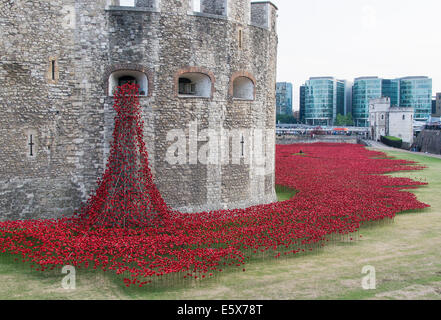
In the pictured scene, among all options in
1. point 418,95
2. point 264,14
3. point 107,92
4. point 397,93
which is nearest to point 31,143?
point 107,92

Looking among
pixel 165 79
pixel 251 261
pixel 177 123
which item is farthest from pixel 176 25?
pixel 251 261

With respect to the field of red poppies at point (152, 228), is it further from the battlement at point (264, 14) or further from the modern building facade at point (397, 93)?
the modern building facade at point (397, 93)

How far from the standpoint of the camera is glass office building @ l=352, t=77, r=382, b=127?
15239 cm

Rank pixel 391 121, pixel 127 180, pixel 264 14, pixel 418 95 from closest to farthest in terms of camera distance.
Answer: pixel 127 180 → pixel 264 14 → pixel 391 121 → pixel 418 95

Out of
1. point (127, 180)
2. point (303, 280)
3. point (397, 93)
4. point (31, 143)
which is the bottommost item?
point (303, 280)

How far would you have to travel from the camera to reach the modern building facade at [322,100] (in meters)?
159

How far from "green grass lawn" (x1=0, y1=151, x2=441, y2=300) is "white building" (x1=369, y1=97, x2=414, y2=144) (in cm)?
7428

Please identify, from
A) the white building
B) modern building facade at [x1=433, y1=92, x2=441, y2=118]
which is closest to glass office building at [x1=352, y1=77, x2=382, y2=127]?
modern building facade at [x1=433, y1=92, x2=441, y2=118]

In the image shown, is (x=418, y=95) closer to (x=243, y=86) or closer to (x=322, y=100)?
(x=322, y=100)

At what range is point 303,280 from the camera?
10227 millimetres

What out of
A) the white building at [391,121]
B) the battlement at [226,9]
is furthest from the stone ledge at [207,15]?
the white building at [391,121]

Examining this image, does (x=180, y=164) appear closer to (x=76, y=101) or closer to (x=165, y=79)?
(x=165, y=79)

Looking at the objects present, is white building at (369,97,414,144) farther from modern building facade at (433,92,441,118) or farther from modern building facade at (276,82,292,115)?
modern building facade at (276,82,292,115)

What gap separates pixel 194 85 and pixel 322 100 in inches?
5836
